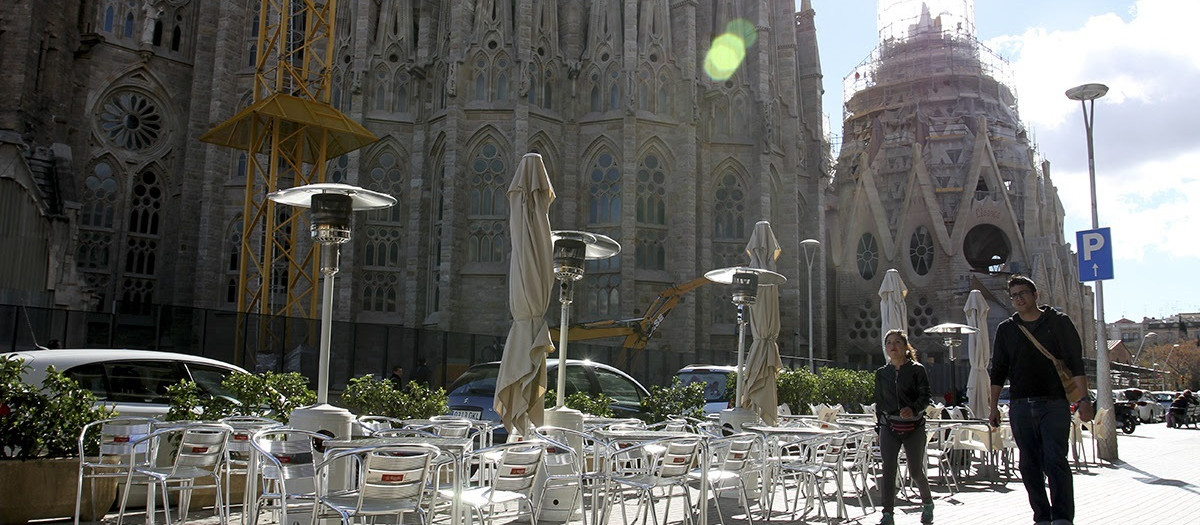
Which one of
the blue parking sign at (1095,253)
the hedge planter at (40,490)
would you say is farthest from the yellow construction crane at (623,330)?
the hedge planter at (40,490)

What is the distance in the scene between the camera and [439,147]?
31.6 m

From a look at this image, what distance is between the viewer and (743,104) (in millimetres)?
34062

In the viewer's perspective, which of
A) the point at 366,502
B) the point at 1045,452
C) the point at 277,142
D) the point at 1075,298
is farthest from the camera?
the point at 1075,298

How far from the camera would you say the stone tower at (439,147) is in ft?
99.5

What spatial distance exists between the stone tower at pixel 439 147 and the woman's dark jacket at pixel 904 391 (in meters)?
21.3

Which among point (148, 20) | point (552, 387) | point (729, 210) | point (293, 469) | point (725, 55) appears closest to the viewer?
point (293, 469)

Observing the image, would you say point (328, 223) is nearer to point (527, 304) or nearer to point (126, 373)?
point (527, 304)

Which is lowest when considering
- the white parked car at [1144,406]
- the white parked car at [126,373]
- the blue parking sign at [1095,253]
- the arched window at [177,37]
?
the white parked car at [1144,406]

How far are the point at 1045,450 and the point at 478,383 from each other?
7.83 m

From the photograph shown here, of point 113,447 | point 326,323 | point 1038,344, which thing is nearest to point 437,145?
point 326,323

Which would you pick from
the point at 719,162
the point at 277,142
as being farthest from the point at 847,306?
the point at 277,142

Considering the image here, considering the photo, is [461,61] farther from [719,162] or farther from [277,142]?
[719,162]

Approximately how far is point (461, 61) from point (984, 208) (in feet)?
92.1

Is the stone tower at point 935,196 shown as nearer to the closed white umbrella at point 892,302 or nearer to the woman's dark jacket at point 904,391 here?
the closed white umbrella at point 892,302
